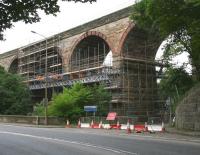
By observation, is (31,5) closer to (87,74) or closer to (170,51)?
(170,51)

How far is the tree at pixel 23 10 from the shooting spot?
12102 mm

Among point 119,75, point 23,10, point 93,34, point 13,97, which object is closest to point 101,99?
point 119,75

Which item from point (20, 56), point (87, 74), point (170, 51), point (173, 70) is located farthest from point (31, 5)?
point (20, 56)

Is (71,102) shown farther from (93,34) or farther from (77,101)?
Answer: (93,34)

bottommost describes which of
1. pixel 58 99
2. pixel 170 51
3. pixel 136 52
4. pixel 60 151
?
pixel 60 151

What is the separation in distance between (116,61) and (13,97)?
62.8 feet

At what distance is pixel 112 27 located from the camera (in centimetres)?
5994

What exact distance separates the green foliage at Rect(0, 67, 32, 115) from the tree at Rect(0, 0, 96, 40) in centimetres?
5693

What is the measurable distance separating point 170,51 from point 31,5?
25.0m

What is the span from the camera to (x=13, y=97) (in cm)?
6988

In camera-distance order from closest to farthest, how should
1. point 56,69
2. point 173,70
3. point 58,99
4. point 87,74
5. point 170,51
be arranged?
point 170,51 < point 173,70 < point 58,99 < point 87,74 < point 56,69

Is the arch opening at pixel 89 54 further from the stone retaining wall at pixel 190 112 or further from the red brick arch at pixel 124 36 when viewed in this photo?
the stone retaining wall at pixel 190 112

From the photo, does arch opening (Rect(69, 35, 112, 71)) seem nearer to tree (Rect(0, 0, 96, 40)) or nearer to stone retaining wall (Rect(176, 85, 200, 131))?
stone retaining wall (Rect(176, 85, 200, 131))

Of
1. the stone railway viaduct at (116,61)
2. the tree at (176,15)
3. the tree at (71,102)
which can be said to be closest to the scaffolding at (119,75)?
the stone railway viaduct at (116,61)
